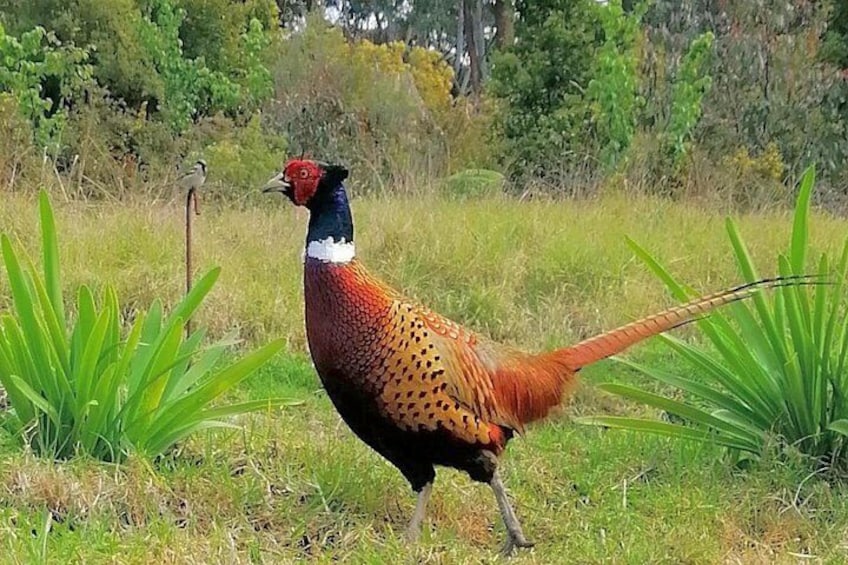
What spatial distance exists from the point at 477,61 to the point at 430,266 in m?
20.3

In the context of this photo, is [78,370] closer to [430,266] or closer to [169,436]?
[169,436]

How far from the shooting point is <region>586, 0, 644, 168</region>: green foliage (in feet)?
34.1

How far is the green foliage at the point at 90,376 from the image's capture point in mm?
3287

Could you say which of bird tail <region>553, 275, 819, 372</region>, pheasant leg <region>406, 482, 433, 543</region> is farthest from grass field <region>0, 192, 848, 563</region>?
bird tail <region>553, 275, 819, 372</region>

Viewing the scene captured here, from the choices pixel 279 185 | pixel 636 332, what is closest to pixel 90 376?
pixel 279 185

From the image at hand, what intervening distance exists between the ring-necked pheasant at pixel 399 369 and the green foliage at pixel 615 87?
717 centimetres

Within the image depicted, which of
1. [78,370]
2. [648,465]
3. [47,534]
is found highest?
[78,370]

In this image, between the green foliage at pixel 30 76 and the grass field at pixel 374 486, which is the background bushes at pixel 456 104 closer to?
the green foliage at pixel 30 76

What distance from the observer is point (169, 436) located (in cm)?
345

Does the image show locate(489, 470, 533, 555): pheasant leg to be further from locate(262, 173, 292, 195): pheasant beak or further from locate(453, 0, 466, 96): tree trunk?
locate(453, 0, 466, 96): tree trunk

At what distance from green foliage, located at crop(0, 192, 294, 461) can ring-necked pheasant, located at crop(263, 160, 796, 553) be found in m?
0.36

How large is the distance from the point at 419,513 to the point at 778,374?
A: 1319mm

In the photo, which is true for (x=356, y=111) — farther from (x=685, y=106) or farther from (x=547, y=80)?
(x=685, y=106)

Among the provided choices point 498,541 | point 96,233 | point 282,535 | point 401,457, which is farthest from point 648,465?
point 96,233
